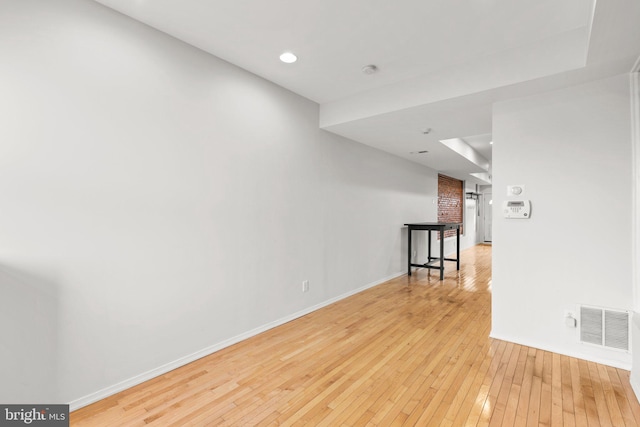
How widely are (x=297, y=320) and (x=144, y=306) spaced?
66.8 inches

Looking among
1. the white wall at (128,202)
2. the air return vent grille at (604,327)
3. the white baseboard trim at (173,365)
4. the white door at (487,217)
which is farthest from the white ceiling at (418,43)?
the white door at (487,217)

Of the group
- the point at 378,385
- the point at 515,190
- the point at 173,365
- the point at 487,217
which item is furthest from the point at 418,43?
the point at 487,217

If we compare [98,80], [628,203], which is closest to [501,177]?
[628,203]

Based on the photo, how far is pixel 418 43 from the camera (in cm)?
245

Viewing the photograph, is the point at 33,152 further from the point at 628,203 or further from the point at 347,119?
the point at 628,203

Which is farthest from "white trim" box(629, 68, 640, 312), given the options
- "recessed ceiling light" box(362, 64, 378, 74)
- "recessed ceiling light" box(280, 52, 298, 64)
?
"recessed ceiling light" box(280, 52, 298, 64)

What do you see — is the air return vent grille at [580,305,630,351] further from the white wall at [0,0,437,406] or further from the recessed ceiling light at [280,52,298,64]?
the recessed ceiling light at [280,52,298,64]

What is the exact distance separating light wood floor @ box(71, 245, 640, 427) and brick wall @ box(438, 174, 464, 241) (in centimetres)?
551

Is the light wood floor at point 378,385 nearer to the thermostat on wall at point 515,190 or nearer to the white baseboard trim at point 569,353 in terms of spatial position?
the white baseboard trim at point 569,353

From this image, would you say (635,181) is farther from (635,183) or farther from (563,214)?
(563,214)

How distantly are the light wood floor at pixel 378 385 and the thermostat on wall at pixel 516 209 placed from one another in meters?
1.22

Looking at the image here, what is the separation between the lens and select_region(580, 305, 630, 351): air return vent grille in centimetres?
235

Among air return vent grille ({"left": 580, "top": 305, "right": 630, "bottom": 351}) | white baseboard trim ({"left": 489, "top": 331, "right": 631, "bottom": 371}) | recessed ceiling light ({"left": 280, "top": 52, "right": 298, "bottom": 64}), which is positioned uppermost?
recessed ceiling light ({"left": 280, "top": 52, "right": 298, "bottom": 64})

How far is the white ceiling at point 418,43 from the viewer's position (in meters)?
2.01
